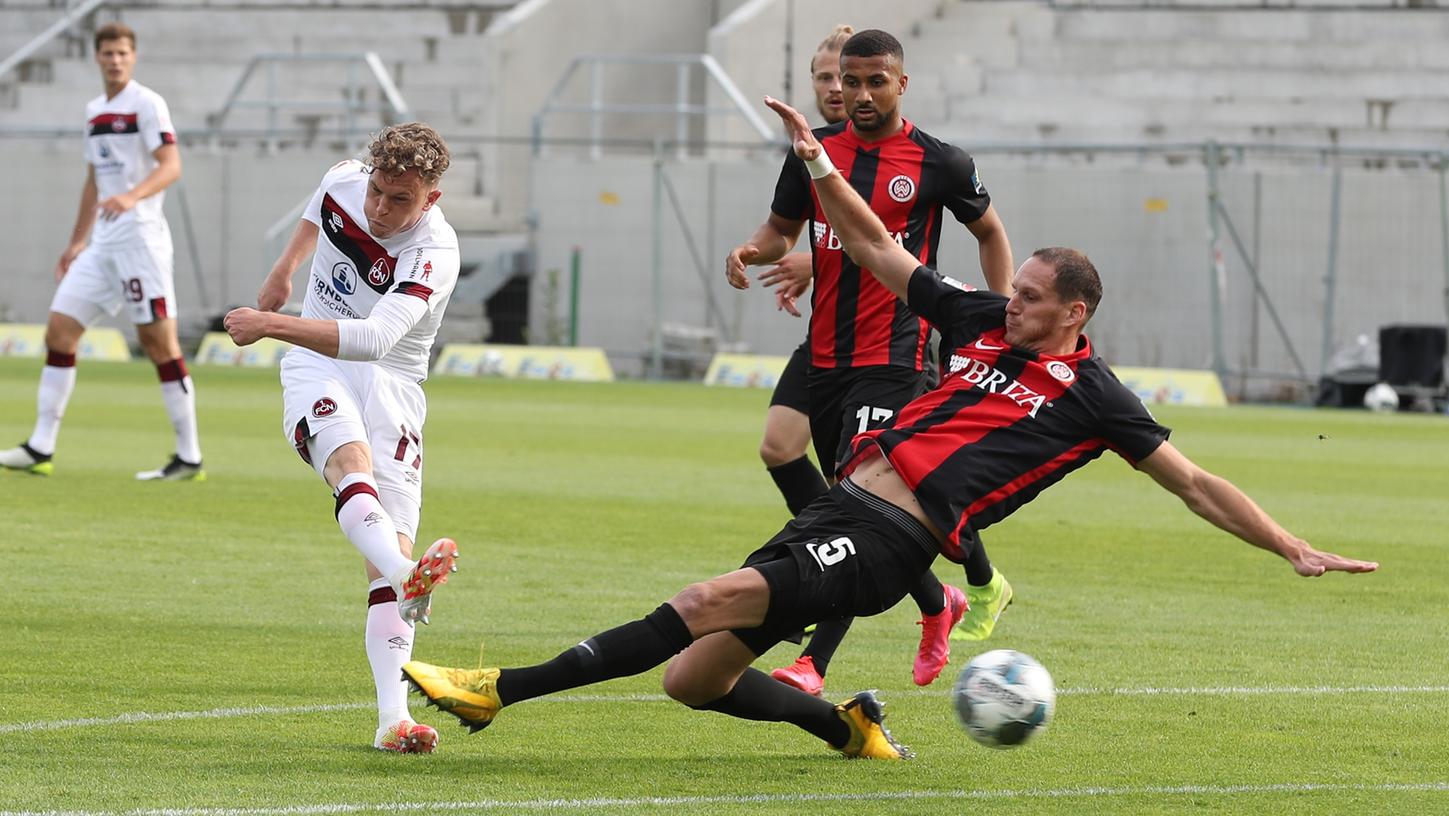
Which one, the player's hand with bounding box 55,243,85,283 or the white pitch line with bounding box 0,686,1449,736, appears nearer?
the white pitch line with bounding box 0,686,1449,736

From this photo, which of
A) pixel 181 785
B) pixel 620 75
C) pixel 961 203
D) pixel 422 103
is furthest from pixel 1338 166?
pixel 181 785

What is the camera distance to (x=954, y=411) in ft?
→ 19.8

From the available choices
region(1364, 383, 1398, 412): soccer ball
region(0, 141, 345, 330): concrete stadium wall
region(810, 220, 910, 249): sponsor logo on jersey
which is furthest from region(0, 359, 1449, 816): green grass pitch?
region(0, 141, 345, 330): concrete stadium wall

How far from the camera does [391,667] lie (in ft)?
20.5

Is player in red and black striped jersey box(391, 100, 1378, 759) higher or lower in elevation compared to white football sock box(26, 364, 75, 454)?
higher

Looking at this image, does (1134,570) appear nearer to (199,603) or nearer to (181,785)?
(199,603)

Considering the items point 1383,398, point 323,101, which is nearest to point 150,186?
point 1383,398

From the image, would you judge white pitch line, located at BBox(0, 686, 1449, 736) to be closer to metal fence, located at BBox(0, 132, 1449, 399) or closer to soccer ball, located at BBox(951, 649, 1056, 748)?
soccer ball, located at BBox(951, 649, 1056, 748)

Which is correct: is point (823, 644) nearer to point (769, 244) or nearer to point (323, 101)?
point (769, 244)

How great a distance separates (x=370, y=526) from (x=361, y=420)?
21.0 inches

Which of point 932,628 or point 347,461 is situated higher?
point 347,461

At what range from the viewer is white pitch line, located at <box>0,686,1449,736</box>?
20.4 feet

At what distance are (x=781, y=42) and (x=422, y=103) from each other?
5.92 m

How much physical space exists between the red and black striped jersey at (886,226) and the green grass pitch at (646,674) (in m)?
1.15
